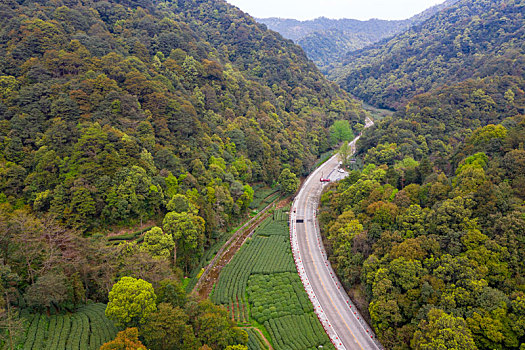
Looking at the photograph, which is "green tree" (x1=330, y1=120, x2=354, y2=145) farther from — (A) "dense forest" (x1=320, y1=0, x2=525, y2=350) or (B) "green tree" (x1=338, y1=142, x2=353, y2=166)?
(A) "dense forest" (x1=320, y1=0, x2=525, y2=350)

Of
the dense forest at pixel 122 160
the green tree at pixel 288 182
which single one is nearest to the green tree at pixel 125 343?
the dense forest at pixel 122 160

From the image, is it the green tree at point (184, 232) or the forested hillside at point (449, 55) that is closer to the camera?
the green tree at point (184, 232)

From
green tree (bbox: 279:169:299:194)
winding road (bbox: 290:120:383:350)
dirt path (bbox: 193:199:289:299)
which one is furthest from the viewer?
green tree (bbox: 279:169:299:194)

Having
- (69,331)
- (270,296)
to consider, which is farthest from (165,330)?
(270,296)

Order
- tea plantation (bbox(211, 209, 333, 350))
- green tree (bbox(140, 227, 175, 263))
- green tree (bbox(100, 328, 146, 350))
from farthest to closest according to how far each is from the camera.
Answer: green tree (bbox(140, 227, 175, 263)) → tea plantation (bbox(211, 209, 333, 350)) → green tree (bbox(100, 328, 146, 350))

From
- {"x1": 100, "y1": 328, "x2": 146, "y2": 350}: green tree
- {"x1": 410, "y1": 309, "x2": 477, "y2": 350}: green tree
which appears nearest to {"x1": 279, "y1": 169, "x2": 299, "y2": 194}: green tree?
{"x1": 410, "y1": 309, "x2": 477, "y2": 350}: green tree

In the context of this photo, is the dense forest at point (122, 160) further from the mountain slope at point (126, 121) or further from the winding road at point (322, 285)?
the winding road at point (322, 285)

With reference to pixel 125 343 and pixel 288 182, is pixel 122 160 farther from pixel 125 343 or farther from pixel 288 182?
pixel 288 182
